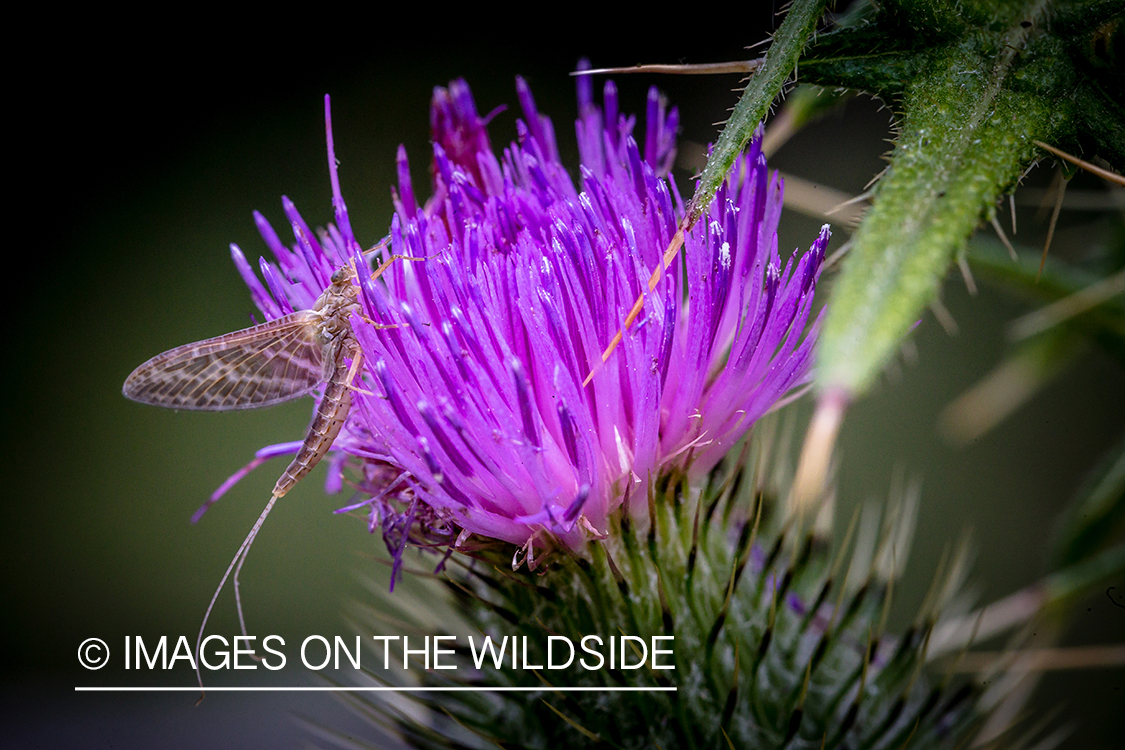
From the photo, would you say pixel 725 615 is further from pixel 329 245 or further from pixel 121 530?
pixel 121 530

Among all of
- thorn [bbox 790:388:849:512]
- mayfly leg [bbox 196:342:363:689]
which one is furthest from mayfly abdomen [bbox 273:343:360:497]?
thorn [bbox 790:388:849:512]

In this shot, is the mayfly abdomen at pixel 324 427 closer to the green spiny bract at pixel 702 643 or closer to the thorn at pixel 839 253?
the green spiny bract at pixel 702 643

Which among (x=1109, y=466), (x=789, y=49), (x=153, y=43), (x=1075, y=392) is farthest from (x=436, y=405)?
(x=153, y=43)

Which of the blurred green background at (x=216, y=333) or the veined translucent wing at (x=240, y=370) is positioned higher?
the blurred green background at (x=216, y=333)

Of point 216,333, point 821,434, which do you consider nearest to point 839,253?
point 821,434
